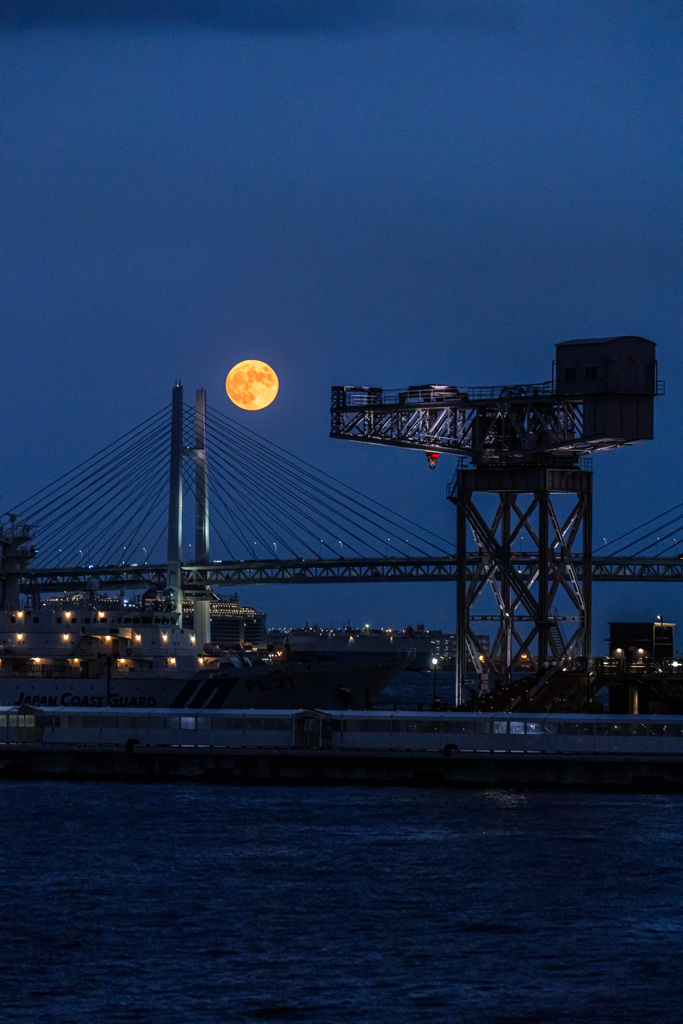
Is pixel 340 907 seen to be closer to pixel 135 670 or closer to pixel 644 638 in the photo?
pixel 135 670

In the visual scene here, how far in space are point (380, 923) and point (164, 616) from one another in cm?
4797

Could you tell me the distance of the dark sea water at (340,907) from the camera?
28.9m

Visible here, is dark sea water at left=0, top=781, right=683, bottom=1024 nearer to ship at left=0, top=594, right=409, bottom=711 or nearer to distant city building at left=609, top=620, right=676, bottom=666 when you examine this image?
ship at left=0, top=594, right=409, bottom=711

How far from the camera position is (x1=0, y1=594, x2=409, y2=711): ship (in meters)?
76.7

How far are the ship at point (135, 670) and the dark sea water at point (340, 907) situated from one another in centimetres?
2291

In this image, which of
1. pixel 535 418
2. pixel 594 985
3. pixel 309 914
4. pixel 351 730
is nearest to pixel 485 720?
pixel 351 730

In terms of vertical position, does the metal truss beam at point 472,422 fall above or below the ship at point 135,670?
above

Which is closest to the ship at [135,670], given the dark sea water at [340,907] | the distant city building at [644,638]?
the distant city building at [644,638]

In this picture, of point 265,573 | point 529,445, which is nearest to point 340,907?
point 529,445

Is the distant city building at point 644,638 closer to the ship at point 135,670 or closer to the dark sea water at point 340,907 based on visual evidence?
the ship at point 135,670

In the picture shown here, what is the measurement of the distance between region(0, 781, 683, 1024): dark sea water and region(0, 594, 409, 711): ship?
22914 millimetres

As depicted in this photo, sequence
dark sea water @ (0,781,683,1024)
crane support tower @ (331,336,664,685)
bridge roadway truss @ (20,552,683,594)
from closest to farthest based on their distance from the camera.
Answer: dark sea water @ (0,781,683,1024), crane support tower @ (331,336,664,685), bridge roadway truss @ (20,552,683,594)

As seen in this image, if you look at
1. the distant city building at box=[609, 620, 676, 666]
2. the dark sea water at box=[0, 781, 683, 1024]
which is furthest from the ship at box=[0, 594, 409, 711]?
the dark sea water at box=[0, 781, 683, 1024]

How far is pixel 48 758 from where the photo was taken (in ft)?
190
